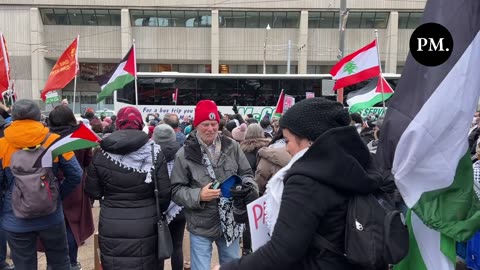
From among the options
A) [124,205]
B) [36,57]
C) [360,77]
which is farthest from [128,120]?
[36,57]

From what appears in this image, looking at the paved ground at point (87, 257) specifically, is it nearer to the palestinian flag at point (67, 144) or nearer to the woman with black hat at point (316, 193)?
the palestinian flag at point (67, 144)

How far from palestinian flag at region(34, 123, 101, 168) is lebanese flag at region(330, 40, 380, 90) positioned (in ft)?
19.3

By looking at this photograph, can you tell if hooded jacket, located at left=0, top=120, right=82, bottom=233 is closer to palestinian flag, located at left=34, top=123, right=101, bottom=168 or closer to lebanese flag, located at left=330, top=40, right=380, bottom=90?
palestinian flag, located at left=34, top=123, right=101, bottom=168

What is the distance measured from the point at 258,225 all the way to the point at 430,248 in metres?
0.80

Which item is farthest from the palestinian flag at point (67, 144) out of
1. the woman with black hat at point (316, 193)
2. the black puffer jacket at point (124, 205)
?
the woman with black hat at point (316, 193)

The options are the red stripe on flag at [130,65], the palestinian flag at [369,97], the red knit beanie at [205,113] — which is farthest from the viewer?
the red stripe on flag at [130,65]

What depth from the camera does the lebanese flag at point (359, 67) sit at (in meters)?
8.34

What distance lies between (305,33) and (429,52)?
124ft

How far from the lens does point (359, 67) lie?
8.55 m

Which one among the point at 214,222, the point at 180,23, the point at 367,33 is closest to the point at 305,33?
the point at 367,33

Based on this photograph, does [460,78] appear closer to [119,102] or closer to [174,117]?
[174,117]

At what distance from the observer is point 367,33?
3969 cm

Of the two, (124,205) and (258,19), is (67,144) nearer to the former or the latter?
(124,205)

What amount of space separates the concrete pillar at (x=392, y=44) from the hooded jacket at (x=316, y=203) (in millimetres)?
38853
